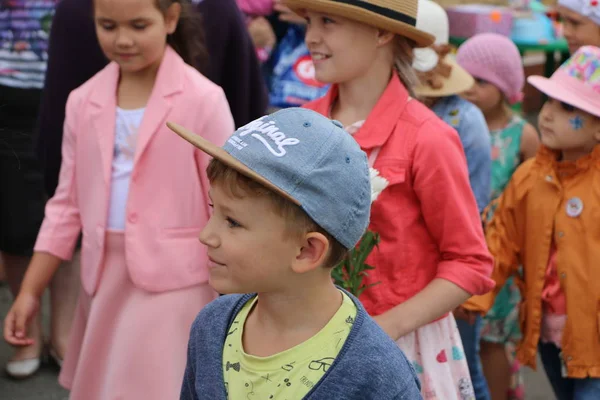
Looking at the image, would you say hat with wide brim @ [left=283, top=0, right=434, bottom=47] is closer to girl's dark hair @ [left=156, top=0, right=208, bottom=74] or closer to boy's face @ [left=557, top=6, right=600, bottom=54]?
girl's dark hair @ [left=156, top=0, right=208, bottom=74]

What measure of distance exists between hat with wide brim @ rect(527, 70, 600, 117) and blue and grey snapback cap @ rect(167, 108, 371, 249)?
192 cm

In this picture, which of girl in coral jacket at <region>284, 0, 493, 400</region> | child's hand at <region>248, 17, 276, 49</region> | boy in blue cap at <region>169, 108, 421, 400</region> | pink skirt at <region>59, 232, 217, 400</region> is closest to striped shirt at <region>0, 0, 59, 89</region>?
pink skirt at <region>59, 232, 217, 400</region>

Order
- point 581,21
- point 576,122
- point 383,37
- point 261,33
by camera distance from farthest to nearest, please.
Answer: point 261,33 < point 581,21 < point 576,122 < point 383,37

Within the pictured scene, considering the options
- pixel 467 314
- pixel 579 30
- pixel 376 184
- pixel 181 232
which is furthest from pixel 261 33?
pixel 376 184

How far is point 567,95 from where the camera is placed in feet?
13.3

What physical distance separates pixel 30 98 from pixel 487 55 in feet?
8.08

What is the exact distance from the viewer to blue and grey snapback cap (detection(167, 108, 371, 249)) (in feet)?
7.16

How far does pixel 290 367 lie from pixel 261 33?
4540 millimetres

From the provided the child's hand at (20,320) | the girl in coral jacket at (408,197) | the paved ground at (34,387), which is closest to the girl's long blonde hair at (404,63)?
the girl in coral jacket at (408,197)

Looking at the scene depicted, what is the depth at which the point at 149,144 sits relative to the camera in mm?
3473

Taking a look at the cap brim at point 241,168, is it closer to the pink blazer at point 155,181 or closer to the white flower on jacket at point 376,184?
the white flower on jacket at point 376,184

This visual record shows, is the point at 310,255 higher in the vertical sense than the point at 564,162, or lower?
higher

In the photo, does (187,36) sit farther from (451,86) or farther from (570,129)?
(451,86)

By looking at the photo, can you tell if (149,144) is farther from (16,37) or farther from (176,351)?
(16,37)
